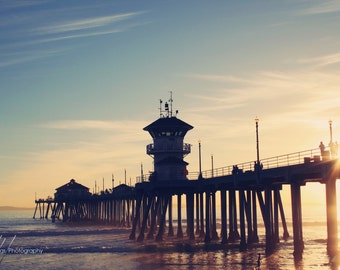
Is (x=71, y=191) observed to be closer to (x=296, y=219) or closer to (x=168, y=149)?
(x=168, y=149)

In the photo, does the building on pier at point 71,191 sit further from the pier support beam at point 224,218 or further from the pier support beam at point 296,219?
the pier support beam at point 296,219

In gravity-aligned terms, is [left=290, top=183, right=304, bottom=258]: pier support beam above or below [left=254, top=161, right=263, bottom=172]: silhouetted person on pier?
below

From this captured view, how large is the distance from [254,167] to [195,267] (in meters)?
10.5

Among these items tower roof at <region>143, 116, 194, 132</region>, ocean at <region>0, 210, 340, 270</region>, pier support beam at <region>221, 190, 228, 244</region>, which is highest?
tower roof at <region>143, 116, 194, 132</region>

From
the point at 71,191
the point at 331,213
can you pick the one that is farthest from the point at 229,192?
the point at 71,191

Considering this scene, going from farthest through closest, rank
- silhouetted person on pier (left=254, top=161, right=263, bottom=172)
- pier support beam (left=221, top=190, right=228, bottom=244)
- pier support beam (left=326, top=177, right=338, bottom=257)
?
pier support beam (left=221, top=190, right=228, bottom=244), silhouetted person on pier (left=254, top=161, right=263, bottom=172), pier support beam (left=326, top=177, right=338, bottom=257)

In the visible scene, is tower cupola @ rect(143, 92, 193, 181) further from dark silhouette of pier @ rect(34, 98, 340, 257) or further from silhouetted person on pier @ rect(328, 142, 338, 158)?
silhouetted person on pier @ rect(328, 142, 338, 158)

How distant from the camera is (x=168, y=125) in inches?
2724

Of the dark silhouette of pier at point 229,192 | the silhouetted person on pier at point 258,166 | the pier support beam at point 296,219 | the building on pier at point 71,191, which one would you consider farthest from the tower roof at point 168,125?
the building on pier at point 71,191

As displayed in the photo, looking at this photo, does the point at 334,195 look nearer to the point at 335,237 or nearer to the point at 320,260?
the point at 335,237

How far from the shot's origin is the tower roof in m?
69.2

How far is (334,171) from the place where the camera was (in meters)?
37.5

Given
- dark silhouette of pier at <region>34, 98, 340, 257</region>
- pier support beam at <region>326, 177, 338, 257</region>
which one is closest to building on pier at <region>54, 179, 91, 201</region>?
dark silhouette of pier at <region>34, 98, 340, 257</region>

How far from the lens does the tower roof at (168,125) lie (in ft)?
227
